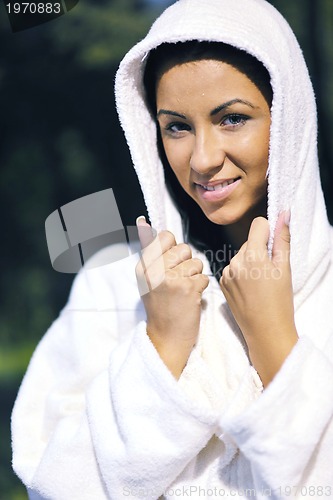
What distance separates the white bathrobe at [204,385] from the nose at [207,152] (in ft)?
0.33

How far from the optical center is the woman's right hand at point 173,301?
1.21 meters

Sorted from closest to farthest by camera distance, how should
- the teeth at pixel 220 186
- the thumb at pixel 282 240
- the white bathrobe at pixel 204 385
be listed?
the white bathrobe at pixel 204 385 < the thumb at pixel 282 240 < the teeth at pixel 220 186

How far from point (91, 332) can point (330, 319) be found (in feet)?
1.70

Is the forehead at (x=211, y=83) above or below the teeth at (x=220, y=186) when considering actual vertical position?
above

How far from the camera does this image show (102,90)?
2.21m

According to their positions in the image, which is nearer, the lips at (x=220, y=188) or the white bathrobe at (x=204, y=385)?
the white bathrobe at (x=204, y=385)

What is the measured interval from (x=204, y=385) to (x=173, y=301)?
0.53 ft

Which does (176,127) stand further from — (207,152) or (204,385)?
(204,385)

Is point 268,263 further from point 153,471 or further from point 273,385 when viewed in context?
point 153,471

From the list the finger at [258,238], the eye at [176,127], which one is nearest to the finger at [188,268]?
the finger at [258,238]

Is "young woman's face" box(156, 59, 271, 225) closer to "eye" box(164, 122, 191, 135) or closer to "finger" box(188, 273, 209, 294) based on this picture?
"eye" box(164, 122, 191, 135)

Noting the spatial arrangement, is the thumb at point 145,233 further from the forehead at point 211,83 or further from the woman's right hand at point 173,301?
the forehead at point 211,83

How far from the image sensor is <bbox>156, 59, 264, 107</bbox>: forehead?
3.96 ft

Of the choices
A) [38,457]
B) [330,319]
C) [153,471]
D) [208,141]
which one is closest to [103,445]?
[153,471]
